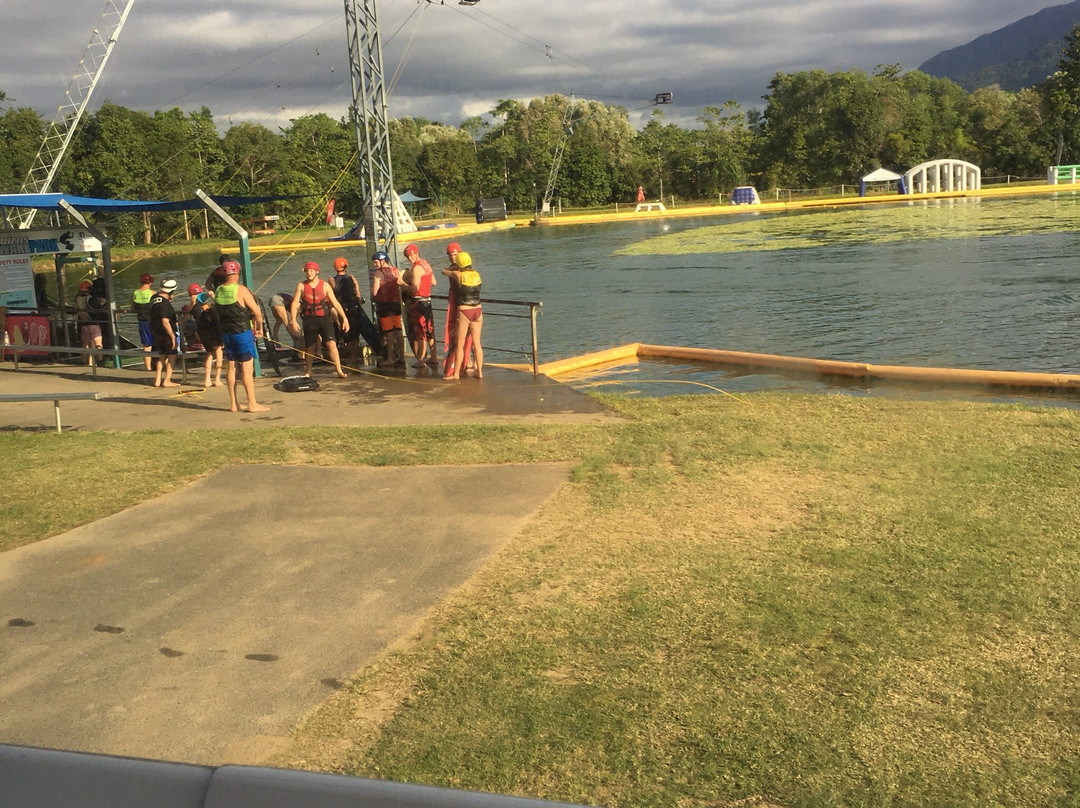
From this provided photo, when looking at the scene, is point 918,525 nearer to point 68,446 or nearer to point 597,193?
point 68,446

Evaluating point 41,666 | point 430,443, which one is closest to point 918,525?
point 430,443

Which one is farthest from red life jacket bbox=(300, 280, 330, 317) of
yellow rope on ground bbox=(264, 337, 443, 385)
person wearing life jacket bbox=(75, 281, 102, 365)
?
person wearing life jacket bbox=(75, 281, 102, 365)

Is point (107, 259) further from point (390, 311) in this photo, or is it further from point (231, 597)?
point (231, 597)

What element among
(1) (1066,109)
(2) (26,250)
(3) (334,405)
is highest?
(1) (1066,109)

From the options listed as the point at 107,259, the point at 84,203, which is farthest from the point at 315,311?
the point at 84,203

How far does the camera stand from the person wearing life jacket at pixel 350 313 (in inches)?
604

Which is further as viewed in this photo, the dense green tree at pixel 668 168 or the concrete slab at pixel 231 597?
the dense green tree at pixel 668 168

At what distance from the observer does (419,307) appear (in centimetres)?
1452

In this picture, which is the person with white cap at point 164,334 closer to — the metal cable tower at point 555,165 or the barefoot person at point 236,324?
the barefoot person at point 236,324

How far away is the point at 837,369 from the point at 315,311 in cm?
699

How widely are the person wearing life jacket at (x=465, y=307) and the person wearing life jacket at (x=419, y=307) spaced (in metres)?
0.98

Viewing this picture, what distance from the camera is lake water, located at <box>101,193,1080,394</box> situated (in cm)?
1797

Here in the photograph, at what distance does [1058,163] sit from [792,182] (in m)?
19.6

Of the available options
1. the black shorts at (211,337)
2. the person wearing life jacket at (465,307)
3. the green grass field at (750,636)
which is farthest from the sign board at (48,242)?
the green grass field at (750,636)
